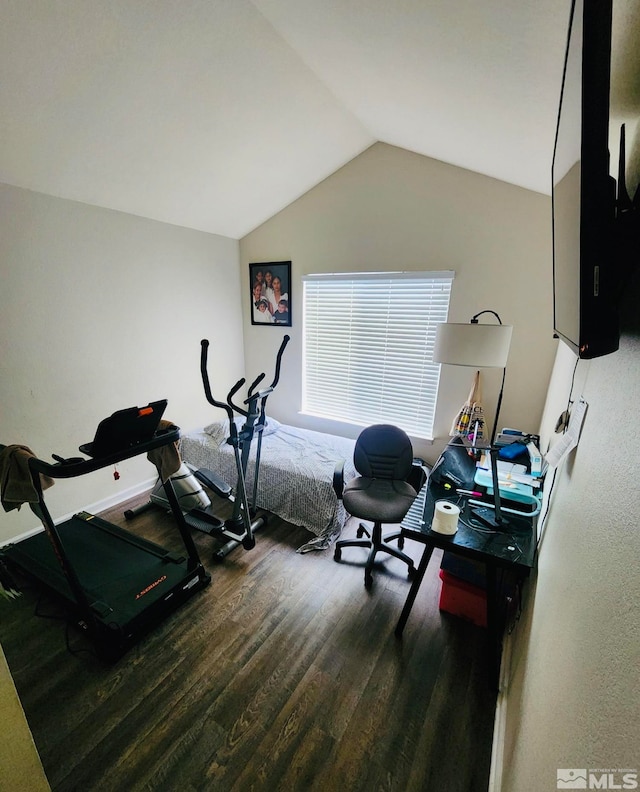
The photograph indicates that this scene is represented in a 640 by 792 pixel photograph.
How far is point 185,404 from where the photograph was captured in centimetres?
364

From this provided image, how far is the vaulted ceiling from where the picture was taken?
1.22 meters

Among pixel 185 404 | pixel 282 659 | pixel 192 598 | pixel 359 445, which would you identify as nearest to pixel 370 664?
pixel 282 659

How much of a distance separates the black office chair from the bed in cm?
24

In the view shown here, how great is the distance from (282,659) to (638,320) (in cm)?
205

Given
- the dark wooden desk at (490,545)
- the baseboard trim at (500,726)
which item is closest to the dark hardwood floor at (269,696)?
the baseboard trim at (500,726)

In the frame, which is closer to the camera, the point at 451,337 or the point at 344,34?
the point at 344,34

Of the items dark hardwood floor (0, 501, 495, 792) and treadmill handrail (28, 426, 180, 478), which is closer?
dark hardwood floor (0, 501, 495, 792)

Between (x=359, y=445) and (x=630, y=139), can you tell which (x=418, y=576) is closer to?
(x=359, y=445)

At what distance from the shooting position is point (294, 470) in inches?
111

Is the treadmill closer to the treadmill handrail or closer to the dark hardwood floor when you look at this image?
the treadmill handrail

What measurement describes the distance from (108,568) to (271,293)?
9.89ft

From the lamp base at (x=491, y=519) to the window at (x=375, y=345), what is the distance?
5.55 feet

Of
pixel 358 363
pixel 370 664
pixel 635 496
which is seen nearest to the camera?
pixel 635 496

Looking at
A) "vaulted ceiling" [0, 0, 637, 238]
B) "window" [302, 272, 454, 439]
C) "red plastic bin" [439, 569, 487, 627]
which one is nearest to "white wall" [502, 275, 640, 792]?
"red plastic bin" [439, 569, 487, 627]
